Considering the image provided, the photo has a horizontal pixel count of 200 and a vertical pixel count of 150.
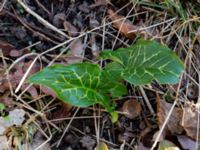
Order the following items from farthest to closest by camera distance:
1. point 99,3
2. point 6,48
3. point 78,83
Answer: point 99,3 < point 6,48 < point 78,83

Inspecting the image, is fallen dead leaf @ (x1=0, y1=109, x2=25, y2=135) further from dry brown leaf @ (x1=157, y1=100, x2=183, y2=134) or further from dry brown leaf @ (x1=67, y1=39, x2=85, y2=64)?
dry brown leaf @ (x1=157, y1=100, x2=183, y2=134)

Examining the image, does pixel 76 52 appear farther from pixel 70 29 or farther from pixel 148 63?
pixel 148 63

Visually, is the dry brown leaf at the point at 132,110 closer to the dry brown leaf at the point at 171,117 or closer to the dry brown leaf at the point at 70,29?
the dry brown leaf at the point at 171,117

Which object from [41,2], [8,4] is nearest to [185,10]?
[41,2]

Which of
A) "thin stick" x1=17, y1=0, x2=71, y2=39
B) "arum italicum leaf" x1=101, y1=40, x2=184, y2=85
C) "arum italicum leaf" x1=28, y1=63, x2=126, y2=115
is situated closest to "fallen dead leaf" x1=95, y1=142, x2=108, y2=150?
"arum italicum leaf" x1=28, y1=63, x2=126, y2=115

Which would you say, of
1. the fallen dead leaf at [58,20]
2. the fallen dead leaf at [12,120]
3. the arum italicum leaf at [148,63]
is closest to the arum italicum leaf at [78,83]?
the arum italicum leaf at [148,63]

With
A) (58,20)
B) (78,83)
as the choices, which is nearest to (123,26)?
(58,20)

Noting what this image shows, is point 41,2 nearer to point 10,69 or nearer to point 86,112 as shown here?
point 10,69
